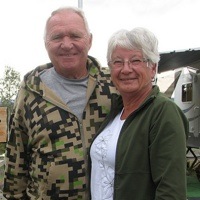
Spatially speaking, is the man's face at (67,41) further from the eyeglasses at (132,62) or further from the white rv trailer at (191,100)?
the white rv trailer at (191,100)

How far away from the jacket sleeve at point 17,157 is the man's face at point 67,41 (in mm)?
374

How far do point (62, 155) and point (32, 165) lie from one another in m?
0.26

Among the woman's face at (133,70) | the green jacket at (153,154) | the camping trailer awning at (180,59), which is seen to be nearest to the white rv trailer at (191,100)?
the camping trailer awning at (180,59)

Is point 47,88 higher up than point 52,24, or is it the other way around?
point 52,24

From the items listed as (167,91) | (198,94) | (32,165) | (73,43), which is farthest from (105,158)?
(167,91)

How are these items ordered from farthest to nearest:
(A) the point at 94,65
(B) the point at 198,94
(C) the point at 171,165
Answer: (B) the point at 198,94
(A) the point at 94,65
(C) the point at 171,165

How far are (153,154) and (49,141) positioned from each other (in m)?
0.77

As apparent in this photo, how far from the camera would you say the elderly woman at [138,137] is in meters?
1.83

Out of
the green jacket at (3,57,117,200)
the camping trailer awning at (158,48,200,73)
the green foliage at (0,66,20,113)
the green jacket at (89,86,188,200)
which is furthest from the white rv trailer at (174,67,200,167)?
the green foliage at (0,66,20,113)

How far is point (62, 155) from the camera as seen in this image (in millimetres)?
2361

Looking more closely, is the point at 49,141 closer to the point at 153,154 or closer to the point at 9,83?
the point at 153,154

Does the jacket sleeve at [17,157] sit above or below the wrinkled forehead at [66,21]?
below

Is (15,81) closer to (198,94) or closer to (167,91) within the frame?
(167,91)

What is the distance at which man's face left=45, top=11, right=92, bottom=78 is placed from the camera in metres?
2.47
